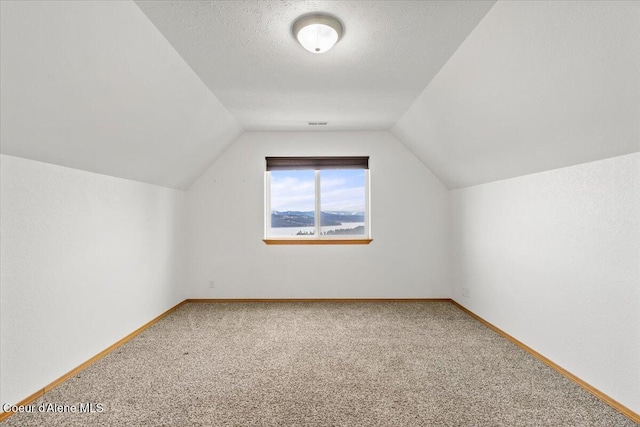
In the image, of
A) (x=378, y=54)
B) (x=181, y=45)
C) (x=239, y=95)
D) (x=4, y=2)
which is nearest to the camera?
(x=4, y=2)

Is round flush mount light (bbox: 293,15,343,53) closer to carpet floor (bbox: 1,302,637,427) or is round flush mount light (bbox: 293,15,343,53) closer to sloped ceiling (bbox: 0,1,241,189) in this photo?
sloped ceiling (bbox: 0,1,241,189)

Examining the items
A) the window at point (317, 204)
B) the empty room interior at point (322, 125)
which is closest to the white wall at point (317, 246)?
the window at point (317, 204)

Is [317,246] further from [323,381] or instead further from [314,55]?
[314,55]

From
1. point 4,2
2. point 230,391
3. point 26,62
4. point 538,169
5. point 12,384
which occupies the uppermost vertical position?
point 4,2

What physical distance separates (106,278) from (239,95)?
2.09 metres

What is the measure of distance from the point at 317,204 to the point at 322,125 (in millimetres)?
1132

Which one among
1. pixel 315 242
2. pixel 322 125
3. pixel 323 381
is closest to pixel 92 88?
pixel 323 381

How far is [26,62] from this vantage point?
5.16 feet

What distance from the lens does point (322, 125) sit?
4.22 metres

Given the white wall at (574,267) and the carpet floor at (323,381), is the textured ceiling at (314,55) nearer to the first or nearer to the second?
the white wall at (574,267)

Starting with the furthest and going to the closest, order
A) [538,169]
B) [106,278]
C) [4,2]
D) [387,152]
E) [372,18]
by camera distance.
→ [387,152] → [106,278] → [538,169] → [372,18] → [4,2]

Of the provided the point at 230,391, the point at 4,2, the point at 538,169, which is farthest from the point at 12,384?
the point at 538,169

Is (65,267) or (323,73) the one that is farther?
(323,73)

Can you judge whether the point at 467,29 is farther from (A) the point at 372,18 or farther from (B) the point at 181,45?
(B) the point at 181,45
